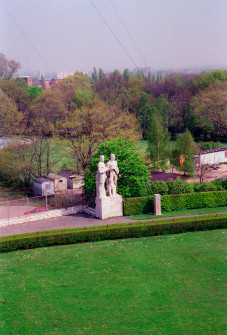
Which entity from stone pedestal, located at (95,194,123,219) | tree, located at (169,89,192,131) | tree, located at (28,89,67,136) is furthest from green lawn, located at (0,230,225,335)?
tree, located at (169,89,192,131)

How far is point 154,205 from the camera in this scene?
28172mm

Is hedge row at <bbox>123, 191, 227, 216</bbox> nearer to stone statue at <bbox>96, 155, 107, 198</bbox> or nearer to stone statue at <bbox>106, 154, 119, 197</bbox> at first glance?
stone statue at <bbox>106, 154, 119, 197</bbox>

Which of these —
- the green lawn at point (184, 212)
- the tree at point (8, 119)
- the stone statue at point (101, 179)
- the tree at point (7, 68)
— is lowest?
the green lawn at point (184, 212)

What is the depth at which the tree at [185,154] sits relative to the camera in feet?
140

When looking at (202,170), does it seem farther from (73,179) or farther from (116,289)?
(116,289)

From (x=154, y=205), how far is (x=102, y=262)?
10.6 meters

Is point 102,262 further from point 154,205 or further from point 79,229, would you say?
point 154,205

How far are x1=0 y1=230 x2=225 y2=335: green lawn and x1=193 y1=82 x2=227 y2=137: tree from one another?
45968 millimetres

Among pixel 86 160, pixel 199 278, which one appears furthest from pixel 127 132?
pixel 199 278

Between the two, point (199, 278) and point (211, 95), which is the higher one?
point (211, 95)

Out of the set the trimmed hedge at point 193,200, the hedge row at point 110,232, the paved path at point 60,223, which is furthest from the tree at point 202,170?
the hedge row at point 110,232

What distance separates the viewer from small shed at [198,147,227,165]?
154 feet

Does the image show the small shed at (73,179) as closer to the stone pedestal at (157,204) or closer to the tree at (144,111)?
the stone pedestal at (157,204)

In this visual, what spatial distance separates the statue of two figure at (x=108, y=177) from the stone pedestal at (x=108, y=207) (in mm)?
322
